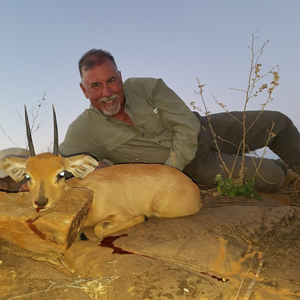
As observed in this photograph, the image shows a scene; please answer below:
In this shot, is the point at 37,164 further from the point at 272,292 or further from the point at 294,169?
the point at 294,169

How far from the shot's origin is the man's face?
585cm

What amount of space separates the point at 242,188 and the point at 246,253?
2.56 meters

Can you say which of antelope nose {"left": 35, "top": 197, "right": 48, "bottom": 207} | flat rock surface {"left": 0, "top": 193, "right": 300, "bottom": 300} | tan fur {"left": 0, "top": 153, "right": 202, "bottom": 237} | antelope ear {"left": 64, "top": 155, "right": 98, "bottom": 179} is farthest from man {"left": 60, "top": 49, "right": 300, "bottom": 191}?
antelope nose {"left": 35, "top": 197, "right": 48, "bottom": 207}

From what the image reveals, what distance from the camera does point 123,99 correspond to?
6.17 m

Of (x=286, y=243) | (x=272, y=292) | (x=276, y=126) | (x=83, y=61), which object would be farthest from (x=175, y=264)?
(x=276, y=126)

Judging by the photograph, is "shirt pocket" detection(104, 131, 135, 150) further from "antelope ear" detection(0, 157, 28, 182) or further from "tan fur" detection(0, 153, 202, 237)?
"antelope ear" detection(0, 157, 28, 182)

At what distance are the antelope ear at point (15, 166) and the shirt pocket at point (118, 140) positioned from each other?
2.54m

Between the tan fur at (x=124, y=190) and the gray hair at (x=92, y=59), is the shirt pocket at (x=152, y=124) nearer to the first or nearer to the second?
the gray hair at (x=92, y=59)

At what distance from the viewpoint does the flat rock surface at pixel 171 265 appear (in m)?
2.30

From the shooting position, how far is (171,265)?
266cm

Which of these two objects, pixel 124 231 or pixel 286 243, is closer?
pixel 286 243

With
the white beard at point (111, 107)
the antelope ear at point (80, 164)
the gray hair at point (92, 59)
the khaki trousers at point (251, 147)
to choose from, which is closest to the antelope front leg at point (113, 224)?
the antelope ear at point (80, 164)

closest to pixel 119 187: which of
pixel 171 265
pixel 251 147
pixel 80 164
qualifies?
pixel 80 164

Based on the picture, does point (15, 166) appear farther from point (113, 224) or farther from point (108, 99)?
point (108, 99)
